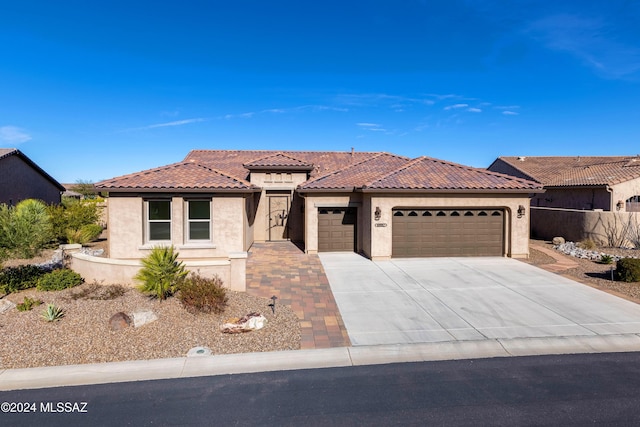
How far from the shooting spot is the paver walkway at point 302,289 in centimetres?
790

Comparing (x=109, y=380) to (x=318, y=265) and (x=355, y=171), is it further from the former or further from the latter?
(x=355, y=171)

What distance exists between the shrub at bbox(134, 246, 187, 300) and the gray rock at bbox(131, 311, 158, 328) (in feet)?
4.04

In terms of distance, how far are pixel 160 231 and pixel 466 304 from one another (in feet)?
39.8

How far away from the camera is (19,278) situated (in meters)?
11.0

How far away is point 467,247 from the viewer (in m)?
16.3

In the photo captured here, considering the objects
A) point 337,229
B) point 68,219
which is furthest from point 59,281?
point 337,229

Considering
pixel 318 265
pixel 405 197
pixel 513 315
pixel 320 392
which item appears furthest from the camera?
pixel 405 197

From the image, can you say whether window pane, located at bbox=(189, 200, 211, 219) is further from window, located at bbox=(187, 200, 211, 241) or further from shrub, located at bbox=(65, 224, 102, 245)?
shrub, located at bbox=(65, 224, 102, 245)

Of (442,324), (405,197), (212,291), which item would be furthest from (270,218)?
(442,324)

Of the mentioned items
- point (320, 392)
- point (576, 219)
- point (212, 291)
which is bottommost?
point (320, 392)

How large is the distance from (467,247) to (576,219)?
326 inches

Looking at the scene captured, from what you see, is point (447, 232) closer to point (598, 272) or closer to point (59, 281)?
point (598, 272)

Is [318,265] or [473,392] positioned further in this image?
[318,265]

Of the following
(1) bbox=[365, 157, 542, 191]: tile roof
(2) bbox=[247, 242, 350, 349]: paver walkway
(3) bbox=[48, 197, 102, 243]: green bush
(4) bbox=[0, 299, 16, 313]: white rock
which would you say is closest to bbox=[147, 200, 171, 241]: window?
(2) bbox=[247, 242, 350, 349]: paver walkway
